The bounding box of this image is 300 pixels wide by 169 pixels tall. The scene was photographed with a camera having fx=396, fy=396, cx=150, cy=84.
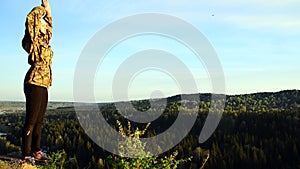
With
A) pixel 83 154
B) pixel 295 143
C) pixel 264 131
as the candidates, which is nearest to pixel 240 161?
pixel 295 143

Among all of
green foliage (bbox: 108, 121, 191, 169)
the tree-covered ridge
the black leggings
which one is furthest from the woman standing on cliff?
the tree-covered ridge

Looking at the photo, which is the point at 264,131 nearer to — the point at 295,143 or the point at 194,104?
the point at 295,143

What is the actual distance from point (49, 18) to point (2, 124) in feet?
401

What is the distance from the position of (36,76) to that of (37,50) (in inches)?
23.7

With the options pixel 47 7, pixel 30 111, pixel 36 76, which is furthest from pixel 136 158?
pixel 47 7

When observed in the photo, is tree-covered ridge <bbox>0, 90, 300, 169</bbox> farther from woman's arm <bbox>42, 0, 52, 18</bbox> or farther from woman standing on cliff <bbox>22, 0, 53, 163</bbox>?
woman's arm <bbox>42, 0, 52, 18</bbox>

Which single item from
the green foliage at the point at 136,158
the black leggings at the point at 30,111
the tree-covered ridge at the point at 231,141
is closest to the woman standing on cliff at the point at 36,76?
the black leggings at the point at 30,111

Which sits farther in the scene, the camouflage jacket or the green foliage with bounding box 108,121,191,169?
the camouflage jacket

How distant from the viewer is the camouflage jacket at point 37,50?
329 inches

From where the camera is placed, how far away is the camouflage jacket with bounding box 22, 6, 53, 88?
8.37 metres

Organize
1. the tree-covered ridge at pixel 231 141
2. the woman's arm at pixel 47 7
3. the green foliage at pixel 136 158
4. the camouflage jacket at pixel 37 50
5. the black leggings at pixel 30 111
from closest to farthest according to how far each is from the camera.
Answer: the green foliage at pixel 136 158 → the black leggings at pixel 30 111 → the camouflage jacket at pixel 37 50 → the woman's arm at pixel 47 7 → the tree-covered ridge at pixel 231 141

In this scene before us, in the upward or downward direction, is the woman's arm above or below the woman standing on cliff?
above

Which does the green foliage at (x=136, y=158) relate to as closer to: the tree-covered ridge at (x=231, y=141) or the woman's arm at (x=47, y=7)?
the woman's arm at (x=47, y=7)

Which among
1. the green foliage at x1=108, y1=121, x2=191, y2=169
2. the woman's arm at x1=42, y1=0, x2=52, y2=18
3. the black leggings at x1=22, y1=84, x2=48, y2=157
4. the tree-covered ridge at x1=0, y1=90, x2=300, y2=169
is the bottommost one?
the tree-covered ridge at x1=0, y1=90, x2=300, y2=169
